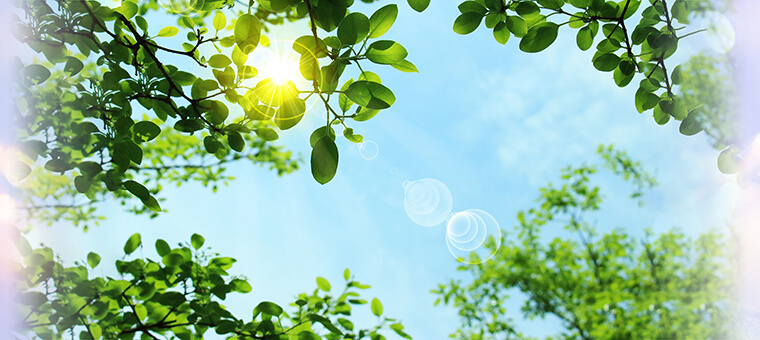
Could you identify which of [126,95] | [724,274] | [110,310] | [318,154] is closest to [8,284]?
[110,310]

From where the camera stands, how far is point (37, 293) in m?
1.79

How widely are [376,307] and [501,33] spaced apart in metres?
1.68

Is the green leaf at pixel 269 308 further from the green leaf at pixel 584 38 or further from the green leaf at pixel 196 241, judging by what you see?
the green leaf at pixel 584 38

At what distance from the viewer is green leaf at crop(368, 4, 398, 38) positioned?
994mm

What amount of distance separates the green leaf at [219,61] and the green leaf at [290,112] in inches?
16.3

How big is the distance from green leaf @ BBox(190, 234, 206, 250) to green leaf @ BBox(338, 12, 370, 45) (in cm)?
152

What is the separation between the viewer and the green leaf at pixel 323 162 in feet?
3.22

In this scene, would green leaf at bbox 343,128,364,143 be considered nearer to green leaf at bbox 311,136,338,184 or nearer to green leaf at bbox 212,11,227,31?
green leaf at bbox 311,136,338,184

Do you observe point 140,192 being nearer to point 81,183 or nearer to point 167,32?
point 81,183

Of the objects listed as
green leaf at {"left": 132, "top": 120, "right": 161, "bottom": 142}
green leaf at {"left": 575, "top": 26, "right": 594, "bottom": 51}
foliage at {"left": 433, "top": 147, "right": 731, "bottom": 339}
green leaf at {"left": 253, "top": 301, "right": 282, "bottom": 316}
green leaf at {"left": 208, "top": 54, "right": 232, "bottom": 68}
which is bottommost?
green leaf at {"left": 253, "top": 301, "right": 282, "bottom": 316}

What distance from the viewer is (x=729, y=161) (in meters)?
1.40

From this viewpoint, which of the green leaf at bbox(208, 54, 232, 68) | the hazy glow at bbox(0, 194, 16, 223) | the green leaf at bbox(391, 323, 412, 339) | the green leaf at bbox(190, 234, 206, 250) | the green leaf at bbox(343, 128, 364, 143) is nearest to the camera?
the green leaf at bbox(343, 128, 364, 143)

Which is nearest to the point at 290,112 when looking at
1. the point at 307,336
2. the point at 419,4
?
the point at 419,4

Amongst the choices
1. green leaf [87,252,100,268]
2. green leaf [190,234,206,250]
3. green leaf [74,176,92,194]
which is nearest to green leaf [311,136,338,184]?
green leaf [74,176,92,194]
